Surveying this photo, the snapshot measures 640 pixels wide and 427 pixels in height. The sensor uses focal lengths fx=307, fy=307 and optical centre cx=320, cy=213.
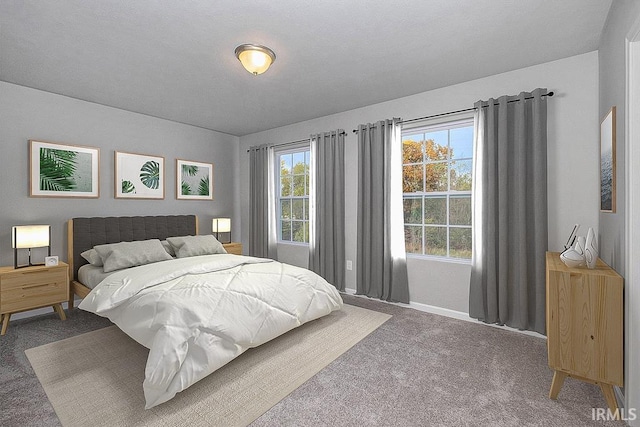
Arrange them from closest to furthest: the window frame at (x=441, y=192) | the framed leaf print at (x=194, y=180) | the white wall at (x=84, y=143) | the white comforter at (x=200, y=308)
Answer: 1. the white comforter at (x=200, y=308)
2. the white wall at (x=84, y=143)
3. the window frame at (x=441, y=192)
4. the framed leaf print at (x=194, y=180)

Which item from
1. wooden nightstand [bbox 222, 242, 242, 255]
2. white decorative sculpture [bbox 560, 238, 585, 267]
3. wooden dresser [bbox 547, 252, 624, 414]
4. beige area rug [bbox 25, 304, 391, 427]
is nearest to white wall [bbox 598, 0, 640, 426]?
wooden dresser [bbox 547, 252, 624, 414]

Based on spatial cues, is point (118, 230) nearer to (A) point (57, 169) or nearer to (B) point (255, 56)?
(A) point (57, 169)

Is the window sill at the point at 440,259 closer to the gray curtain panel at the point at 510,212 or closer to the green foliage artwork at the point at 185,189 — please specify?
the gray curtain panel at the point at 510,212

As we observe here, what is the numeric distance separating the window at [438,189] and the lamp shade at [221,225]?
9.33 feet

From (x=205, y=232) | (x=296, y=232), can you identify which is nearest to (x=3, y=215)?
(x=205, y=232)

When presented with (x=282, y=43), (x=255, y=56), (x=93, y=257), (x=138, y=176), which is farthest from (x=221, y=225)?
(x=282, y=43)

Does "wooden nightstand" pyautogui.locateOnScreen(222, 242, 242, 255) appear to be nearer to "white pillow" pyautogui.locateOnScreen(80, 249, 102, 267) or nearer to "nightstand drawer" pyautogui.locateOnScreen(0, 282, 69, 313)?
"white pillow" pyautogui.locateOnScreen(80, 249, 102, 267)

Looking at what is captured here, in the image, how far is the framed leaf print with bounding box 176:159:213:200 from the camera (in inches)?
186

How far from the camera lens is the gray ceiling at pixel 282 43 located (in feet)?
6.82

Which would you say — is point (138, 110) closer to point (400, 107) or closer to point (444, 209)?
point (400, 107)

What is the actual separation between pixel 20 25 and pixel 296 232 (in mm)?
3699

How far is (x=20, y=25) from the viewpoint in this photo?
223cm

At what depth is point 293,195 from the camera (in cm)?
501

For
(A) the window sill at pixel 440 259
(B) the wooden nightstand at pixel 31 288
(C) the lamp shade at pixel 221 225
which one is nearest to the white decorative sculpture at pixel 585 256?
(A) the window sill at pixel 440 259
